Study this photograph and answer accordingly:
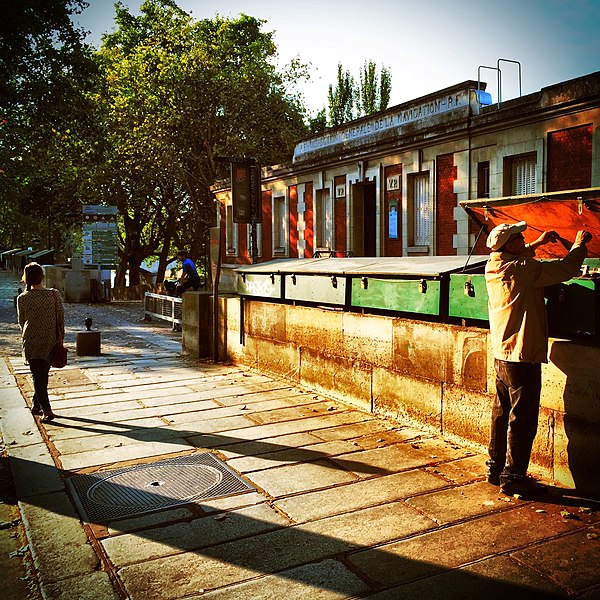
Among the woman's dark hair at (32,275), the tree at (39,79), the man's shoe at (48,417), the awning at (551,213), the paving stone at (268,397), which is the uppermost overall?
the tree at (39,79)

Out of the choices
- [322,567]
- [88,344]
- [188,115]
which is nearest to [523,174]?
[88,344]

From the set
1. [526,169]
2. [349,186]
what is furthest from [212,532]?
[349,186]

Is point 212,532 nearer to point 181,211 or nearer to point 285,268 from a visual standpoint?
point 285,268

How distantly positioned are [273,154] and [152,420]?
2496 cm

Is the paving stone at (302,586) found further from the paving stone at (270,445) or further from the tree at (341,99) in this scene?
the tree at (341,99)

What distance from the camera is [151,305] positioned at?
1878 centimetres

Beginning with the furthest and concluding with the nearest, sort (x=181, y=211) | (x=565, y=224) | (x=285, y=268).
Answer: (x=181, y=211)
(x=285, y=268)
(x=565, y=224)

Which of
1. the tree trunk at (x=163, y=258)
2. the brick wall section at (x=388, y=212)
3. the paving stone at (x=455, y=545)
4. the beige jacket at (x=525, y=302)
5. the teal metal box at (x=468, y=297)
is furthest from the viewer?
the tree trunk at (x=163, y=258)

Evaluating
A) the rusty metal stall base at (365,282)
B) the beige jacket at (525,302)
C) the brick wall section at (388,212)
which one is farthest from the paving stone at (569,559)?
the brick wall section at (388,212)

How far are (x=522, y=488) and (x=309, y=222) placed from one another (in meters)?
21.4

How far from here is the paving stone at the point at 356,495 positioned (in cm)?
425

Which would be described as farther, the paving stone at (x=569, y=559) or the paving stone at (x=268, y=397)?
the paving stone at (x=268, y=397)

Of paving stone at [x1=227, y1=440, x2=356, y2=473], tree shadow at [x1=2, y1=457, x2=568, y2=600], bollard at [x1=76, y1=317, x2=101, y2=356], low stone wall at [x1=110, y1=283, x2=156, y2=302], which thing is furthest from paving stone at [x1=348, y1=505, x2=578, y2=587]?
low stone wall at [x1=110, y1=283, x2=156, y2=302]

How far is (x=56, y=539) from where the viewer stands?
3.82m
